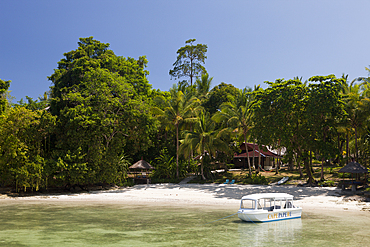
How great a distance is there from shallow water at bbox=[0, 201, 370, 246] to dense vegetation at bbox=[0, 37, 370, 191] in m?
7.05

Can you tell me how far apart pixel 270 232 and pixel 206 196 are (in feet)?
36.3

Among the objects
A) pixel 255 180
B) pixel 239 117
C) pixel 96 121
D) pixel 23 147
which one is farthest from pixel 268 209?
pixel 23 147

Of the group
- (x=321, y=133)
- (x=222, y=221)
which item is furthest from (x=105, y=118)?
(x=321, y=133)

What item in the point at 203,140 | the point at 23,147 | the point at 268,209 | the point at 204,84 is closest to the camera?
the point at 268,209

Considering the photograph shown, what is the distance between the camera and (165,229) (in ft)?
48.0

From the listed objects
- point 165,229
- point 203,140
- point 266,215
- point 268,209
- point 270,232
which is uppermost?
point 203,140

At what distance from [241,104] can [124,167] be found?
13.3 metres

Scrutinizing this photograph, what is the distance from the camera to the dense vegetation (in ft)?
82.8

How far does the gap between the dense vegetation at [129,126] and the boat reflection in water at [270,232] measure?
10872 mm

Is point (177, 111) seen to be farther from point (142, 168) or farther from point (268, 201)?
point (268, 201)

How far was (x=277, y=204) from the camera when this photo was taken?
1631cm

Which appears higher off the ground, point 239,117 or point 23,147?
point 239,117

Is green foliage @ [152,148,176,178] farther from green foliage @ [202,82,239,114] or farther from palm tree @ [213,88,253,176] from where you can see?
green foliage @ [202,82,239,114]

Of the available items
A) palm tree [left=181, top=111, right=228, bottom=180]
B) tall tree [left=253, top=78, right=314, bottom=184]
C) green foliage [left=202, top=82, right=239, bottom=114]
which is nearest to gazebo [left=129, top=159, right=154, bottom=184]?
palm tree [left=181, top=111, right=228, bottom=180]
